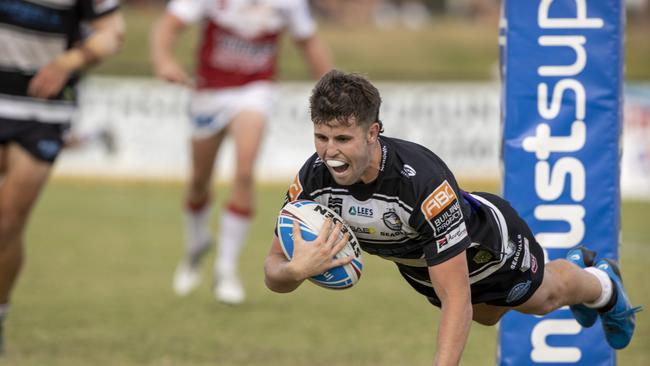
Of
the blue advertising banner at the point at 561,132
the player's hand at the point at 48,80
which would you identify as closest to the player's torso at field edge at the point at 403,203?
the blue advertising banner at the point at 561,132

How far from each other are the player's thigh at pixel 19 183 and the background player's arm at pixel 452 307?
2.91 m

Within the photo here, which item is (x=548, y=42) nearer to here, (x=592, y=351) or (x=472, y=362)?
(x=592, y=351)

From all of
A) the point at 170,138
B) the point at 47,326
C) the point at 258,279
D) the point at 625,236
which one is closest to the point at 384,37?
the point at 170,138

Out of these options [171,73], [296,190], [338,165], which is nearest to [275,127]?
[171,73]

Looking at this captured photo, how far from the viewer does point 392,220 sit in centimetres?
436

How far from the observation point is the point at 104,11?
675 centimetres

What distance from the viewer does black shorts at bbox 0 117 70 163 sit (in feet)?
21.0

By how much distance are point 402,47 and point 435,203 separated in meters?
24.0

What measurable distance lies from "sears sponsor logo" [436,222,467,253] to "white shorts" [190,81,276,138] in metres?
4.27

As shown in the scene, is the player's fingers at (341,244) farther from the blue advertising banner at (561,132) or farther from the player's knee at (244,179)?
the player's knee at (244,179)

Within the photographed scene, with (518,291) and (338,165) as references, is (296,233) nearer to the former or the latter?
(338,165)

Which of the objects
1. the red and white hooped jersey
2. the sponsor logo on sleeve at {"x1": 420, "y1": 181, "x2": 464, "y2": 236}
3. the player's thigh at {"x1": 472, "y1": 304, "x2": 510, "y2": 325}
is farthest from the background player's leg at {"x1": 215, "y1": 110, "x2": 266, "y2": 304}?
the sponsor logo on sleeve at {"x1": 420, "y1": 181, "x2": 464, "y2": 236}

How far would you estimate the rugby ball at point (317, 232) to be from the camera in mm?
4293

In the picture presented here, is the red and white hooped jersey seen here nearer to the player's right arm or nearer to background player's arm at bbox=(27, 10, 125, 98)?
background player's arm at bbox=(27, 10, 125, 98)
